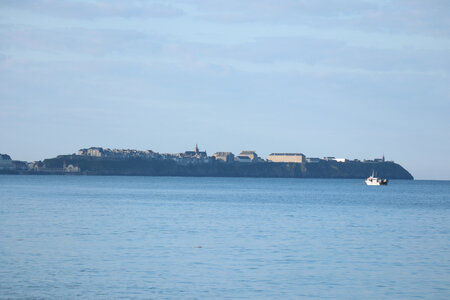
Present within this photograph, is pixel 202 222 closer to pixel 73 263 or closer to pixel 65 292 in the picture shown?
pixel 73 263

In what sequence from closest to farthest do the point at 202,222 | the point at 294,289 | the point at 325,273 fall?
the point at 294,289 < the point at 325,273 < the point at 202,222

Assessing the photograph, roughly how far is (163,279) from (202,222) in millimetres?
27311

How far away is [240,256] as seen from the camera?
33.9 m

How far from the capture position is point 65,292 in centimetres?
2416

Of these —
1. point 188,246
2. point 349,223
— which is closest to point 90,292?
point 188,246

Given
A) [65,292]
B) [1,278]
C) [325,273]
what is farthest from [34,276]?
[325,273]

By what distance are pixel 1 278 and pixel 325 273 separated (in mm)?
13050

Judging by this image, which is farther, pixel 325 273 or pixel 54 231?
pixel 54 231

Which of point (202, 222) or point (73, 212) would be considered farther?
point (73, 212)

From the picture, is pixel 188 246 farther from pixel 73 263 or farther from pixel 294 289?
pixel 294 289

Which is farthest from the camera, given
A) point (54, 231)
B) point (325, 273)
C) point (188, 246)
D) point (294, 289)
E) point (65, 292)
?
point (54, 231)

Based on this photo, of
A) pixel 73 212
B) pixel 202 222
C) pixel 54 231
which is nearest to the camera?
pixel 54 231

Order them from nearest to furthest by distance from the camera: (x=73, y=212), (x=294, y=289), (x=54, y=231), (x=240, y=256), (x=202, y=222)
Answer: (x=294, y=289)
(x=240, y=256)
(x=54, y=231)
(x=202, y=222)
(x=73, y=212)

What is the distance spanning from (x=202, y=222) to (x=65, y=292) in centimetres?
3071
